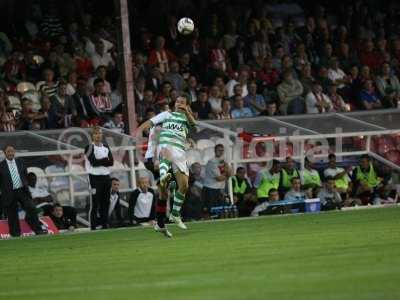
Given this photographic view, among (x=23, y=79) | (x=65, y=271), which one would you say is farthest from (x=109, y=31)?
(x=65, y=271)

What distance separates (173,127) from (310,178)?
6.51 meters

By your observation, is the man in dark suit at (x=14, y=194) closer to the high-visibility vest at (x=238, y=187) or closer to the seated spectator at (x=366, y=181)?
the high-visibility vest at (x=238, y=187)

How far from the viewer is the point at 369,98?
2905cm

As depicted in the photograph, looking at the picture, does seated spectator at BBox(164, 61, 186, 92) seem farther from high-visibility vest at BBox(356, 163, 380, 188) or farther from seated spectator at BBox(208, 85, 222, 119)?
high-visibility vest at BBox(356, 163, 380, 188)

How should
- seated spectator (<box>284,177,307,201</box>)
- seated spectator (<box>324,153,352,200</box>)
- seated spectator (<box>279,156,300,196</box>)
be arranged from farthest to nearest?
seated spectator (<box>324,153,352,200</box>) → seated spectator (<box>279,156,300,196</box>) → seated spectator (<box>284,177,307,201</box>)

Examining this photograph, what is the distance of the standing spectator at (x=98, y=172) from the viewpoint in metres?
22.5

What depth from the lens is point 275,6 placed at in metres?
32.2

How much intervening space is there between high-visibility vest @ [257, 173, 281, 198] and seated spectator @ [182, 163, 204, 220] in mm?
1181

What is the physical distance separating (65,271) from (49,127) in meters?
11.3

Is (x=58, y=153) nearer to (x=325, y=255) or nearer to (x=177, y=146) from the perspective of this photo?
(x=177, y=146)

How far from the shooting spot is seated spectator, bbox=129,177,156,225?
2339 cm

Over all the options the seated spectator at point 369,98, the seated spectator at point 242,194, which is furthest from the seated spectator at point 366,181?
the seated spectator at point 369,98

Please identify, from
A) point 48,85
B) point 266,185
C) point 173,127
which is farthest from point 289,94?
point 173,127

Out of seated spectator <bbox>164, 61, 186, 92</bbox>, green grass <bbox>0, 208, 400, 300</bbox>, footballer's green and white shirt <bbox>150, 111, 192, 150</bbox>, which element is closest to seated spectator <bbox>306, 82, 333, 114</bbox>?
seated spectator <bbox>164, 61, 186, 92</bbox>
